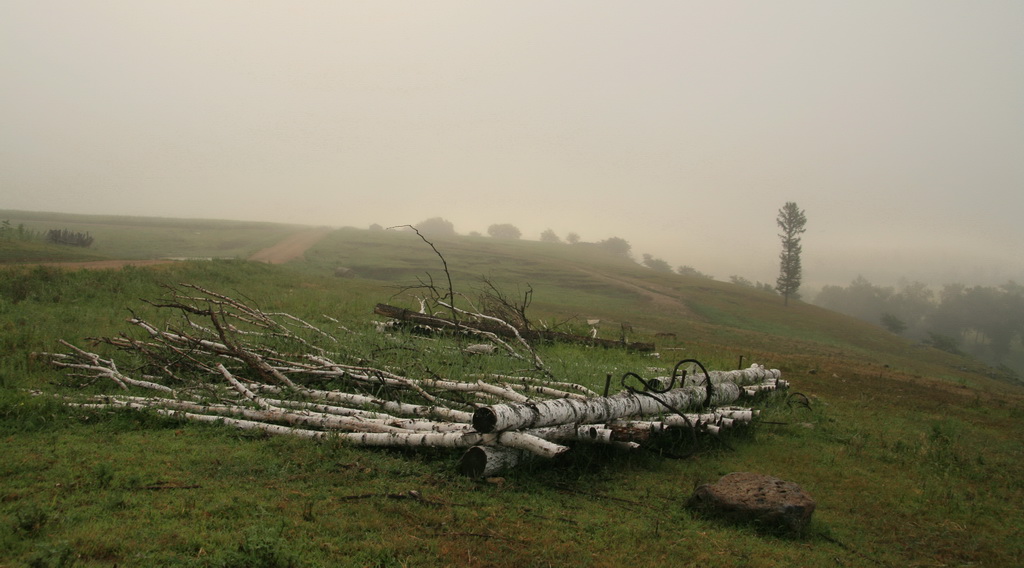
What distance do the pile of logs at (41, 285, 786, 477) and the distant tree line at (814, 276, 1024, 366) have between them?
276 feet

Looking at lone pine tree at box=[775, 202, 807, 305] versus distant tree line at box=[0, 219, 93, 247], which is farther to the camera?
lone pine tree at box=[775, 202, 807, 305]

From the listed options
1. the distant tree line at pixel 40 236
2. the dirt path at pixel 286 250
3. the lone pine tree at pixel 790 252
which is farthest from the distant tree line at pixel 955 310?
the distant tree line at pixel 40 236

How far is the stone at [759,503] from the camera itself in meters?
4.85

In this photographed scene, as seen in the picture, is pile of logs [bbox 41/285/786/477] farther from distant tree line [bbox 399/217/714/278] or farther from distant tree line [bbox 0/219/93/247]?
distant tree line [bbox 399/217/714/278]

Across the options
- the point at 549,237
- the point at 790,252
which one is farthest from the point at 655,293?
the point at 549,237

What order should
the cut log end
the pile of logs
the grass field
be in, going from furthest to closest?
the pile of logs
the cut log end
the grass field

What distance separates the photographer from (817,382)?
47.2ft

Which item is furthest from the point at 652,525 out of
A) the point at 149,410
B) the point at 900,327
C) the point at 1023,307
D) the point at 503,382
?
the point at 1023,307

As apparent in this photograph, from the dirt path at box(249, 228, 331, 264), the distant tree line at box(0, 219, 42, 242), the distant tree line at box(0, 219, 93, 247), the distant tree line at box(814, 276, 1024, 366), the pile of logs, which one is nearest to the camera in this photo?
the pile of logs

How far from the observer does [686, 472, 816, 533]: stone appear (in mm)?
4848

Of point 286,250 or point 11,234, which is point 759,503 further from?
point 286,250

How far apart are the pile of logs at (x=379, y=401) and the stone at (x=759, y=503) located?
1033 mm

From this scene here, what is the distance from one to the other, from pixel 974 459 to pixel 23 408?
12379 millimetres

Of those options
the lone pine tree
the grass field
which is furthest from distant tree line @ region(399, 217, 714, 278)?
the grass field
